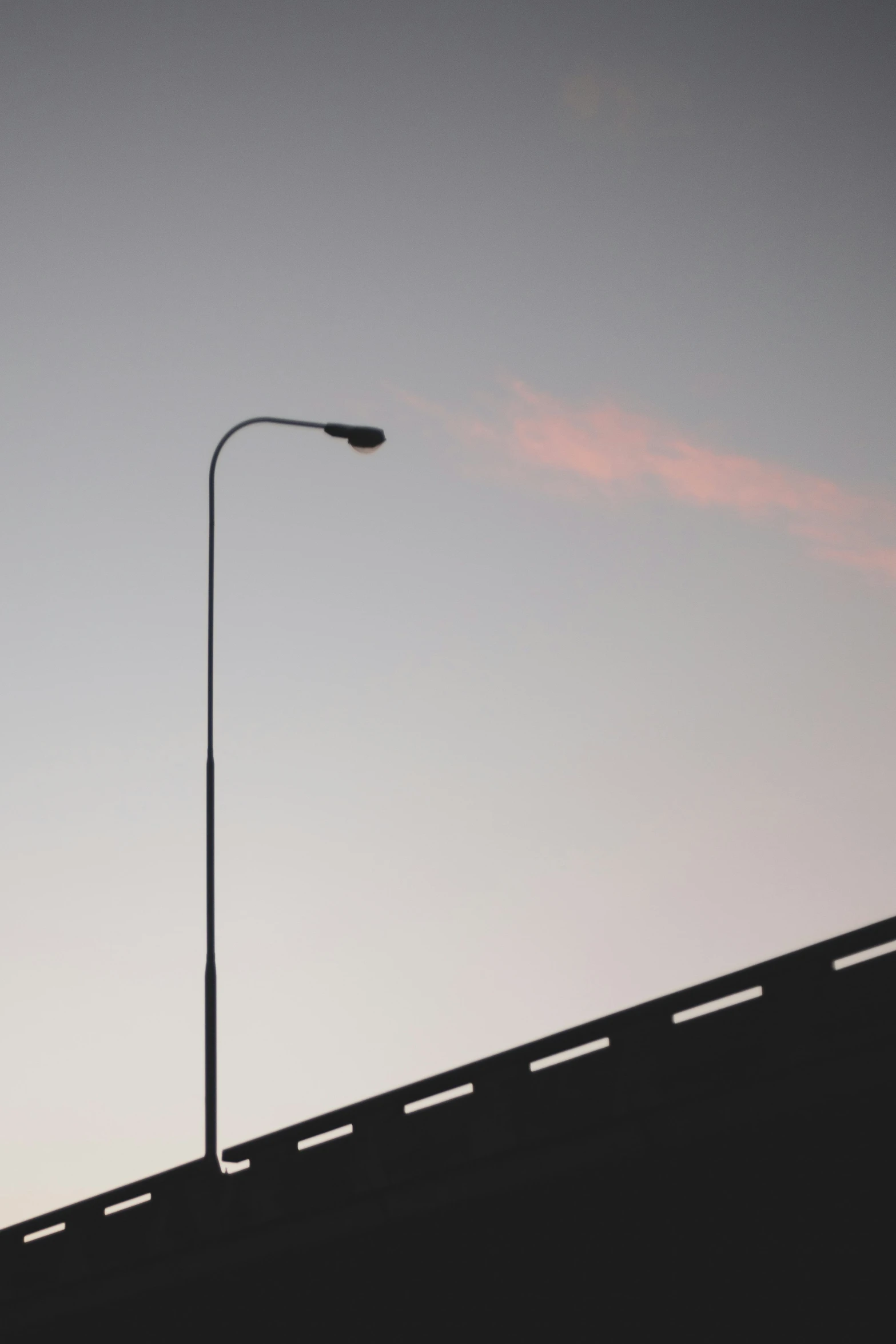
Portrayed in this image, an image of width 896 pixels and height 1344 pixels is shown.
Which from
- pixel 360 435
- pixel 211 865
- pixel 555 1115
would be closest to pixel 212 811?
pixel 211 865

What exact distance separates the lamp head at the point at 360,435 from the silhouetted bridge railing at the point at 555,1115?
9.91 metres

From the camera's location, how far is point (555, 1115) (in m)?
12.1

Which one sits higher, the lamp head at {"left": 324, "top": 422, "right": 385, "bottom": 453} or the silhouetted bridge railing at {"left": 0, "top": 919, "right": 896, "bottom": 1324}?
the lamp head at {"left": 324, "top": 422, "right": 385, "bottom": 453}

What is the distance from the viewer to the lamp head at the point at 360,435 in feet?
64.9

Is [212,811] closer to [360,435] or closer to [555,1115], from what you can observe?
[360,435]

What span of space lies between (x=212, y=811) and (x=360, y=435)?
589 cm

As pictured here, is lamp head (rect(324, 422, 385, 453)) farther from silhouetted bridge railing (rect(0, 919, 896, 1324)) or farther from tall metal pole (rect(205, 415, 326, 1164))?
silhouetted bridge railing (rect(0, 919, 896, 1324))

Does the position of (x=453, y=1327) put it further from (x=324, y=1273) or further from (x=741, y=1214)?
(x=741, y=1214)

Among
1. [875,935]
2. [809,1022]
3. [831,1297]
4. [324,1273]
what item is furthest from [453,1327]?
[875,935]

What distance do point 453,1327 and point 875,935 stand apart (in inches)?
236

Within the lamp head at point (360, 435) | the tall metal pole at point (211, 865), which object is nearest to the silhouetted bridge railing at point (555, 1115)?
the tall metal pole at point (211, 865)

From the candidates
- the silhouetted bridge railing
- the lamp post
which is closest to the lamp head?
the lamp post

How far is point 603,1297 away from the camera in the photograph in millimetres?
11945

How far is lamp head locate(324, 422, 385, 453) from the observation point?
64.9 feet
